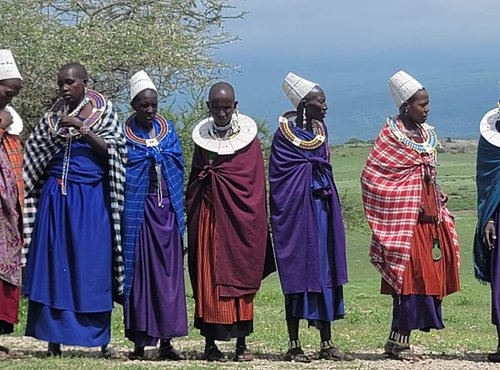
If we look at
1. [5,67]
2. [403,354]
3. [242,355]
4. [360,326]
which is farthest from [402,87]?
[360,326]

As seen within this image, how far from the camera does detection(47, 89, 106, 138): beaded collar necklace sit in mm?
9453

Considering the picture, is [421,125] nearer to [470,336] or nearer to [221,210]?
[221,210]

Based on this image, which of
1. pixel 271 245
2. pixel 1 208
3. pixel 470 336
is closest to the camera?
pixel 1 208

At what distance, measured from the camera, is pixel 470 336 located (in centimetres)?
1305

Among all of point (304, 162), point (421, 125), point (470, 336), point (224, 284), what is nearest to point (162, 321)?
point (224, 284)

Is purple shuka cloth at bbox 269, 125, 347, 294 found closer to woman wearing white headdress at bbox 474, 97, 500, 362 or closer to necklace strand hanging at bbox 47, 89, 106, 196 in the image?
woman wearing white headdress at bbox 474, 97, 500, 362

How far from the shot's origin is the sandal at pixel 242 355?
988cm

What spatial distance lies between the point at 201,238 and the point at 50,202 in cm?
140

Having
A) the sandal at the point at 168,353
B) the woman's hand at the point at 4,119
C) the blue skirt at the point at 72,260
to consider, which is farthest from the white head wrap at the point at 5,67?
the sandal at the point at 168,353

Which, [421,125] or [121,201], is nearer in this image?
[121,201]

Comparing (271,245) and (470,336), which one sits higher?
(271,245)

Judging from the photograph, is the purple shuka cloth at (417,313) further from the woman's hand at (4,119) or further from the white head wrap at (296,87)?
the woman's hand at (4,119)

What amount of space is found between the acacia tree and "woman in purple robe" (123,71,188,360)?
276 inches

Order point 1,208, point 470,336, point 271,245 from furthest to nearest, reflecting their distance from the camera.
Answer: point 470,336
point 271,245
point 1,208
